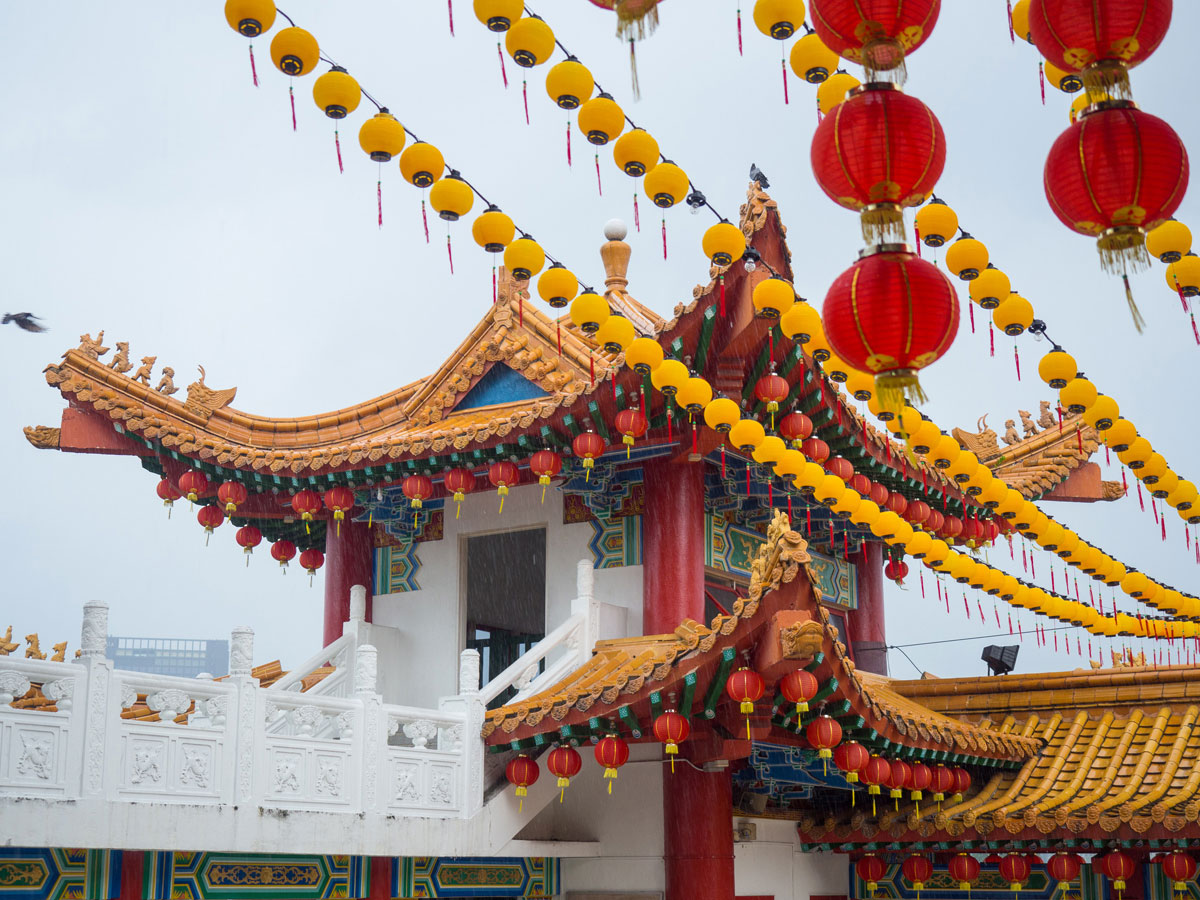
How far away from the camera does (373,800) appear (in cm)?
795

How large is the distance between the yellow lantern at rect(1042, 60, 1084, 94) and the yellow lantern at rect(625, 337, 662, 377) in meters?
3.58

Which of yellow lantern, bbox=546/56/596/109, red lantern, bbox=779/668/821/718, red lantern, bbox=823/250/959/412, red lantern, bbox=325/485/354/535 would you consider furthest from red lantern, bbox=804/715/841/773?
red lantern, bbox=823/250/959/412

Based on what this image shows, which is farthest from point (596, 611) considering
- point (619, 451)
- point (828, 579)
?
point (828, 579)

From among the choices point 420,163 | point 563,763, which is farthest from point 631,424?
point 420,163

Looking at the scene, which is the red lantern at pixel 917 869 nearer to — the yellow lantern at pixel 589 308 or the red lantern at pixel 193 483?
the yellow lantern at pixel 589 308

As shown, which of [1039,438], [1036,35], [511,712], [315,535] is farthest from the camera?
[1039,438]

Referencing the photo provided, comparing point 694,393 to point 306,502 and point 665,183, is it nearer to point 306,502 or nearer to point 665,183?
point 665,183

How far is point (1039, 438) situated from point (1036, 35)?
31.2 feet

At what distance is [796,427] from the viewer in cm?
970

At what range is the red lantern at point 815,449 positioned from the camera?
980cm

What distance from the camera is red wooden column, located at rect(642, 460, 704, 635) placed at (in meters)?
9.62

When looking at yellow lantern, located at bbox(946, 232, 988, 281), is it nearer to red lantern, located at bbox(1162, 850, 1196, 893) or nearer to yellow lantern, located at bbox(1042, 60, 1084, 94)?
yellow lantern, located at bbox(1042, 60, 1084, 94)

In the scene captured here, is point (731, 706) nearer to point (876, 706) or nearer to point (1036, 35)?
point (876, 706)

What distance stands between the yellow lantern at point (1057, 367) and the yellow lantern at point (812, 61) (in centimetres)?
239
